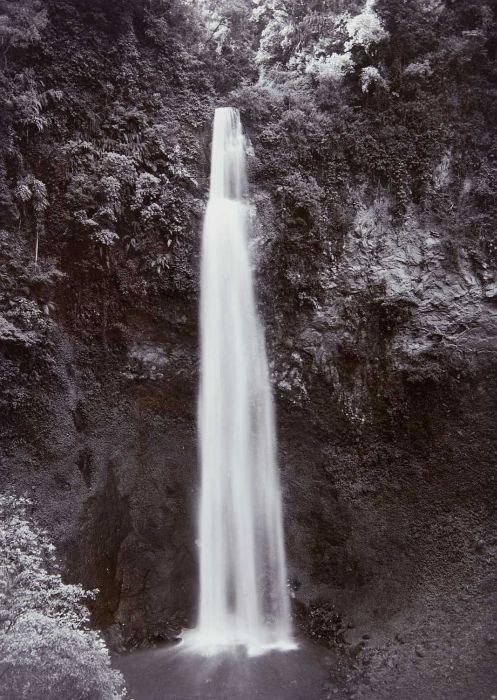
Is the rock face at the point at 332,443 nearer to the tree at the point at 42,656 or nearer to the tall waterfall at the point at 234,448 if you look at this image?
the tall waterfall at the point at 234,448

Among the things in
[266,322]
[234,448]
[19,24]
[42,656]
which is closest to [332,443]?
[234,448]

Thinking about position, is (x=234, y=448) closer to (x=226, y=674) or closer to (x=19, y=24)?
(x=226, y=674)

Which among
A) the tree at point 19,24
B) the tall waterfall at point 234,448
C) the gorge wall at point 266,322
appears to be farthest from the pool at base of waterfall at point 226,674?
the tree at point 19,24

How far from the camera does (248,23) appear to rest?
14641mm

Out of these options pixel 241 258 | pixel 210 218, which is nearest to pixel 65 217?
pixel 210 218

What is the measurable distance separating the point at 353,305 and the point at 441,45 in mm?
6822

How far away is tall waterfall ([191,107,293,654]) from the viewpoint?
35.9ft

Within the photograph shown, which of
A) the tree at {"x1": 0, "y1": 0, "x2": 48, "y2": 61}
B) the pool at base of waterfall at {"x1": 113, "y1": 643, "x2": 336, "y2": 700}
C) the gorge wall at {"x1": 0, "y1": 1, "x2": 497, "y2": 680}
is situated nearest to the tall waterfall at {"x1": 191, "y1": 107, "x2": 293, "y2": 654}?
the gorge wall at {"x1": 0, "y1": 1, "x2": 497, "y2": 680}

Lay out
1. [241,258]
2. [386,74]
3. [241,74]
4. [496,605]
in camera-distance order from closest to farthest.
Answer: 1. [496,605]
2. [241,258]
3. [386,74]
4. [241,74]

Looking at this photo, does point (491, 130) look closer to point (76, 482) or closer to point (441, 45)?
point (441, 45)

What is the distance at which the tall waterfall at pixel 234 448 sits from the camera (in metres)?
11.0

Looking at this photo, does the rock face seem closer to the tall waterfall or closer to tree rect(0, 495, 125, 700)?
the tall waterfall

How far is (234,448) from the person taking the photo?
1173 cm

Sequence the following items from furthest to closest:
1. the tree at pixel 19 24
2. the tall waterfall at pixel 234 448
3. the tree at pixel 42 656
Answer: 1. the tree at pixel 19 24
2. the tall waterfall at pixel 234 448
3. the tree at pixel 42 656
